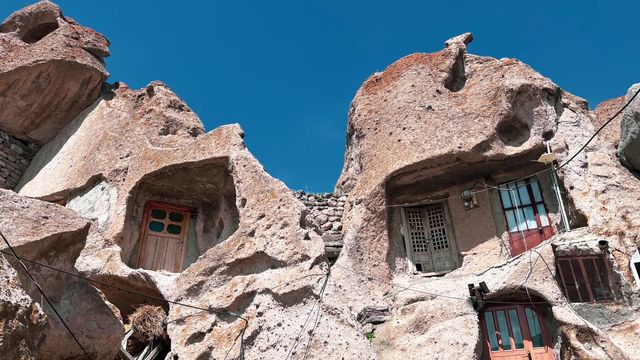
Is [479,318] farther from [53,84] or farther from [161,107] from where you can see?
[53,84]

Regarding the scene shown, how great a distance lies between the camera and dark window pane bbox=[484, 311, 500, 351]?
952 centimetres

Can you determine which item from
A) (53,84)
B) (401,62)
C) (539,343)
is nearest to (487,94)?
(401,62)

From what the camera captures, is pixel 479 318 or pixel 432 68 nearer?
pixel 479 318

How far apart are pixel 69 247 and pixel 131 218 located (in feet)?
17.0

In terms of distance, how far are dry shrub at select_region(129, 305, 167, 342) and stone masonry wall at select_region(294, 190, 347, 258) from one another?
3161mm

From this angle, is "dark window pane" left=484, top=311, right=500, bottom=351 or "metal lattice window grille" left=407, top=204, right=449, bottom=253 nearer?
"dark window pane" left=484, top=311, right=500, bottom=351

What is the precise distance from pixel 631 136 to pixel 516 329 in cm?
401

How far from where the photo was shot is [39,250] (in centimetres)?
577

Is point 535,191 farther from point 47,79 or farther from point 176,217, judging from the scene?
point 47,79

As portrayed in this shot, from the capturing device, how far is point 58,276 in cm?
617

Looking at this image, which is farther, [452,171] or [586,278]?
[452,171]

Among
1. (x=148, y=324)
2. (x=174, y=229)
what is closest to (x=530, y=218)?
(x=174, y=229)

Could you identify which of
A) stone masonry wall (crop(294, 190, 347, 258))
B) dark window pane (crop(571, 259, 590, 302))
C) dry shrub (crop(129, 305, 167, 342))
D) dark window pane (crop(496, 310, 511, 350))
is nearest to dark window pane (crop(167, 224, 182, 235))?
dry shrub (crop(129, 305, 167, 342))

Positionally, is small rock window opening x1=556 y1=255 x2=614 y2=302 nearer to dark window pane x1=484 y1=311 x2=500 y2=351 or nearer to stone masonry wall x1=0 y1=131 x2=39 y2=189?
dark window pane x1=484 y1=311 x2=500 y2=351
